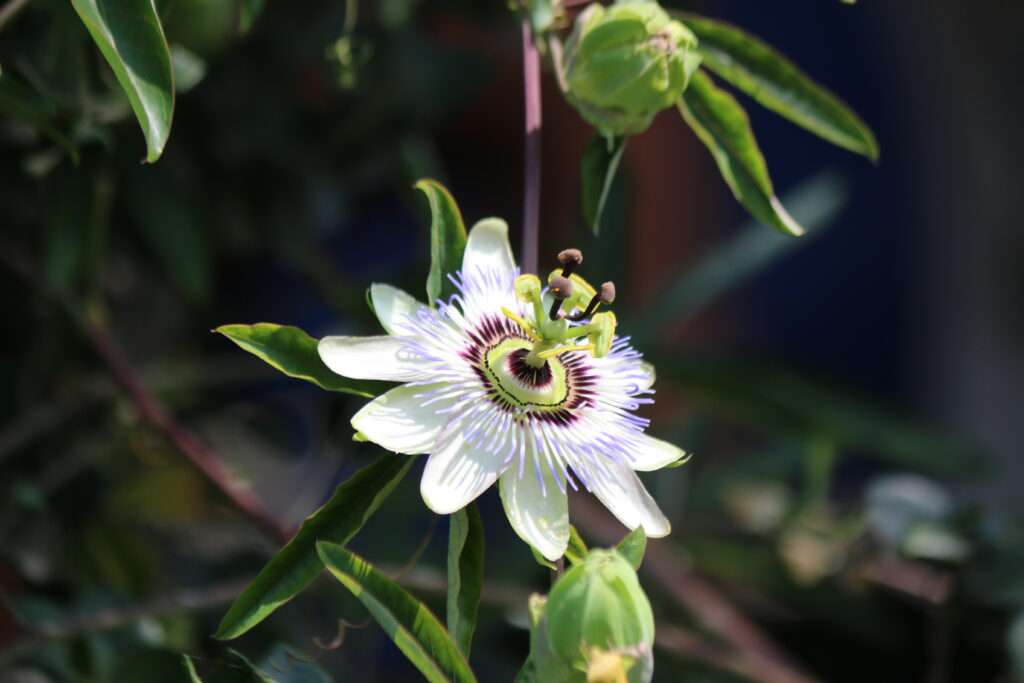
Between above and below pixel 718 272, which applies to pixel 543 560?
below

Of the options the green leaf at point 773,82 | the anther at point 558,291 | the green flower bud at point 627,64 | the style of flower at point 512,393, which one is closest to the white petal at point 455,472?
the style of flower at point 512,393

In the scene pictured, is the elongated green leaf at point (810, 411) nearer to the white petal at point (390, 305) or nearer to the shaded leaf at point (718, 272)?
the shaded leaf at point (718, 272)

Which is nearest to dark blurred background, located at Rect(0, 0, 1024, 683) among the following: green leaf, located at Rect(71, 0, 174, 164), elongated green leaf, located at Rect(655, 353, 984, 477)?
elongated green leaf, located at Rect(655, 353, 984, 477)

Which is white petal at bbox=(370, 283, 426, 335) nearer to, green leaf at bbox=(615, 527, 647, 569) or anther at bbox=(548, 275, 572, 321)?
anther at bbox=(548, 275, 572, 321)

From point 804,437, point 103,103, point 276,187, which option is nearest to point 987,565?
point 804,437

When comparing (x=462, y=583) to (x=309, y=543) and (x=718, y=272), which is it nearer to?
(x=309, y=543)

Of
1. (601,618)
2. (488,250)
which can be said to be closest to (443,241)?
(488,250)
